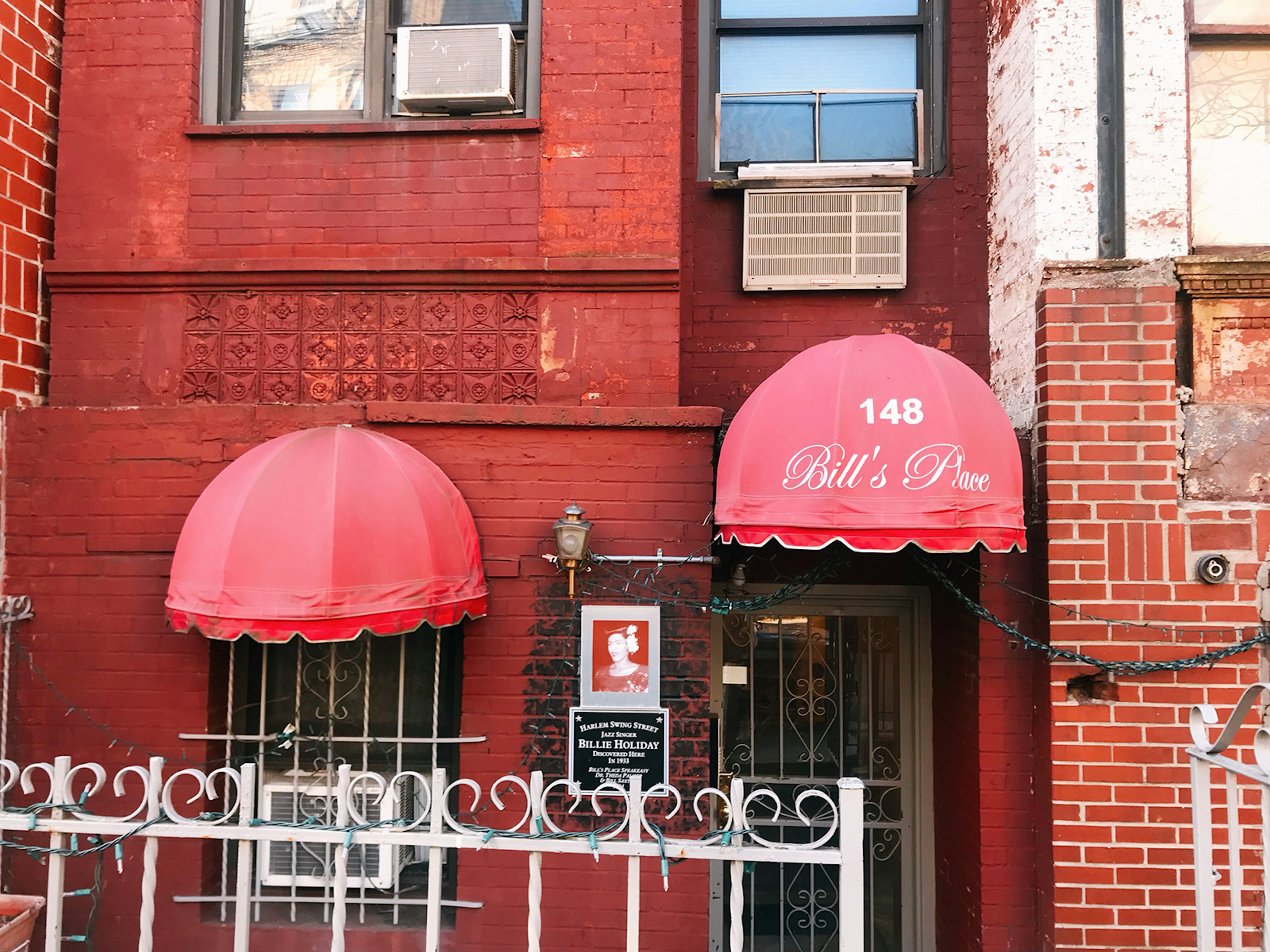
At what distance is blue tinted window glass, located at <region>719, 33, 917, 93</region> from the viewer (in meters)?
5.45

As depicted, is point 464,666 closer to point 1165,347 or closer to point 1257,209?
point 1165,347

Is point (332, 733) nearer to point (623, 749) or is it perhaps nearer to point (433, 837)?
point (623, 749)

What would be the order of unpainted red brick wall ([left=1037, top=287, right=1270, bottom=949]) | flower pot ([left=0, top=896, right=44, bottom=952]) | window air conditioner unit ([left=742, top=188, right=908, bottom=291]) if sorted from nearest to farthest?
flower pot ([left=0, top=896, right=44, bottom=952]), unpainted red brick wall ([left=1037, top=287, right=1270, bottom=949]), window air conditioner unit ([left=742, top=188, right=908, bottom=291])

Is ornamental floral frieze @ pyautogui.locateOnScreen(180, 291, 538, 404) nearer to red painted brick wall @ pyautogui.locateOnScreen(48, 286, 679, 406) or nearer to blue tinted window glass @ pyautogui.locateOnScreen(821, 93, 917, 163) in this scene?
red painted brick wall @ pyautogui.locateOnScreen(48, 286, 679, 406)

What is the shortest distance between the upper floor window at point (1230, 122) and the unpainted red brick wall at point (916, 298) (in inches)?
43.2

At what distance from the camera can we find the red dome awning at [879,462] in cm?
380

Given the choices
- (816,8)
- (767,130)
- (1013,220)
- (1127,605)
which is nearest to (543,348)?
(767,130)

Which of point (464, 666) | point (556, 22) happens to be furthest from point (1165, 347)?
point (464, 666)

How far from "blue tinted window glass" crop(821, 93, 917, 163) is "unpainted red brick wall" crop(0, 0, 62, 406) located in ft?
15.4

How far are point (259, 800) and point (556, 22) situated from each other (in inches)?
187

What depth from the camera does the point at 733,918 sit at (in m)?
2.96

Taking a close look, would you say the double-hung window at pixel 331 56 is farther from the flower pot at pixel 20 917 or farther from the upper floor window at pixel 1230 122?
the flower pot at pixel 20 917

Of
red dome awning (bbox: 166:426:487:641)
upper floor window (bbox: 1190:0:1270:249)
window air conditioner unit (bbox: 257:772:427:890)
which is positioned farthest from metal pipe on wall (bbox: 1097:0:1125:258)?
window air conditioner unit (bbox: 257:772:427:890)

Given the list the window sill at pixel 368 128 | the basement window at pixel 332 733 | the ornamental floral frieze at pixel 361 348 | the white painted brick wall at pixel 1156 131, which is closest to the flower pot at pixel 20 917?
the basement window at pixel 332 733
